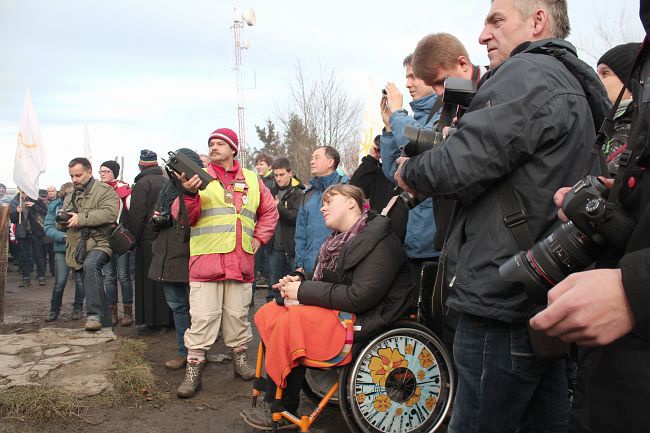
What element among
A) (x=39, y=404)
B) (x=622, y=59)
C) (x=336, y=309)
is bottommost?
(x=39, y=404)

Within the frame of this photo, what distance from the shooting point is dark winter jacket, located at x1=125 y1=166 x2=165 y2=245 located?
23.0 feet

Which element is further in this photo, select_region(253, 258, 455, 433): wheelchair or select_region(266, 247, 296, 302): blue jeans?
select_region(266, 247, 296, 302): blue jeans

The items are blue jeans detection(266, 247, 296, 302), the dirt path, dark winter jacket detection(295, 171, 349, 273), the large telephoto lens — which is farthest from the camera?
blue jeans detection(266, 247, 296, 302)

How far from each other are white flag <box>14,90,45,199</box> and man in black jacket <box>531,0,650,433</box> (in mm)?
12120

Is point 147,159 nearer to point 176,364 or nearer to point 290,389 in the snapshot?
point 176,364

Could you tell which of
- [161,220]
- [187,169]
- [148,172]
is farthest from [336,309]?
[148,172]

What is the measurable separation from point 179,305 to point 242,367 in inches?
39.8

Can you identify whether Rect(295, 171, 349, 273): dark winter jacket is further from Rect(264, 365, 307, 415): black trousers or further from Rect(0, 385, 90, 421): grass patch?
Rect(0, 385, 90, 421): grass patch

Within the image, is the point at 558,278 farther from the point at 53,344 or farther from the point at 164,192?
the point at 53,344

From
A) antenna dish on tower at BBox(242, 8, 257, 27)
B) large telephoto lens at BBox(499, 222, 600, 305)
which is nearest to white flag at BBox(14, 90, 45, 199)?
large telephoto lens at BBox(499, 222, 600, 305)

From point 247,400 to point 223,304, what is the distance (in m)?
0.91

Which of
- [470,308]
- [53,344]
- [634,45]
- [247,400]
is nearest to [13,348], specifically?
[53,344]

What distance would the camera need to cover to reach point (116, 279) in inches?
304

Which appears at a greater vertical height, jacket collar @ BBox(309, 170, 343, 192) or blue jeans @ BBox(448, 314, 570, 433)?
jacket collar @ BBox(309, 170, 343, 192)
